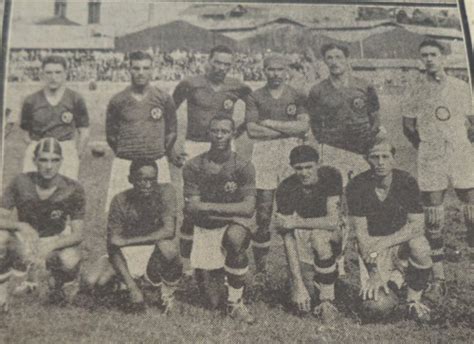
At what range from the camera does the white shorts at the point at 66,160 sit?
229 inches

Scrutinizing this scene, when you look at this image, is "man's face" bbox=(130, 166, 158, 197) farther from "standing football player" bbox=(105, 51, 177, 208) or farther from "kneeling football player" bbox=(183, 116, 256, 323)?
"kneeling football player" bbox=(183, 116, 256, 323)

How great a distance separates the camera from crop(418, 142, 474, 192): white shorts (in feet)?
20.6

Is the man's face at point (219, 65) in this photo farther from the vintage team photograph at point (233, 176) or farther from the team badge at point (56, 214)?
the team badge at point (56, 214)

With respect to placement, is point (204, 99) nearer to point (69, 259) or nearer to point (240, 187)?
point (240, 187)

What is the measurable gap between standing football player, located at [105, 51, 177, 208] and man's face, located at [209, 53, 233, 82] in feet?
1.89

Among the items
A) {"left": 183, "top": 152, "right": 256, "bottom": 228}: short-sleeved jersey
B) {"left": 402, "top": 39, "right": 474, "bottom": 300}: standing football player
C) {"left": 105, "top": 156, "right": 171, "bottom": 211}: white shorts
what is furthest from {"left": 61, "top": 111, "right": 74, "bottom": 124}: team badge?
{"left": 402, "top": 39, "right": 474, "bottom": 300}: standing football player

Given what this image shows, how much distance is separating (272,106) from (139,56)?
61.3 inches

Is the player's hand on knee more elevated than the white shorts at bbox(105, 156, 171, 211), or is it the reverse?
the white shorts at bbox(105, 156, 171, 211)

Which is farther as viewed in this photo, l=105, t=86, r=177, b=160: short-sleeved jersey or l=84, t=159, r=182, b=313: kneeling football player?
l=105, t=86, r=177, b=160: short-sleeved jersey

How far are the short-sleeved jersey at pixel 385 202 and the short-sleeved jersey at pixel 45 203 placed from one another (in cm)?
287

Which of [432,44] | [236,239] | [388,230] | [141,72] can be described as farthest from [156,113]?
[432,44]

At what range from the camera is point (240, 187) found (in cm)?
599

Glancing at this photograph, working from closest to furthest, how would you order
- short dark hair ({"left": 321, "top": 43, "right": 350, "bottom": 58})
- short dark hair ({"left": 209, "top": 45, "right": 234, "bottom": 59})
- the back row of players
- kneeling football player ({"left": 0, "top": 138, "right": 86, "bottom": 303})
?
kneeling football player ({"left": 0, "top": 138, "right": 86, "bottom": 303}) → the back row of players → short dark hair ({"left": 209, "top": 45, "right": 234, "bottom": 59}) → short dark hair ({"left": 321, "top": 43, "right": 350, "bottom": 58})

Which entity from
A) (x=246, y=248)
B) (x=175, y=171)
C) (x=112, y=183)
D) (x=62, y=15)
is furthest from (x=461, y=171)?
(x=62, y=15)
